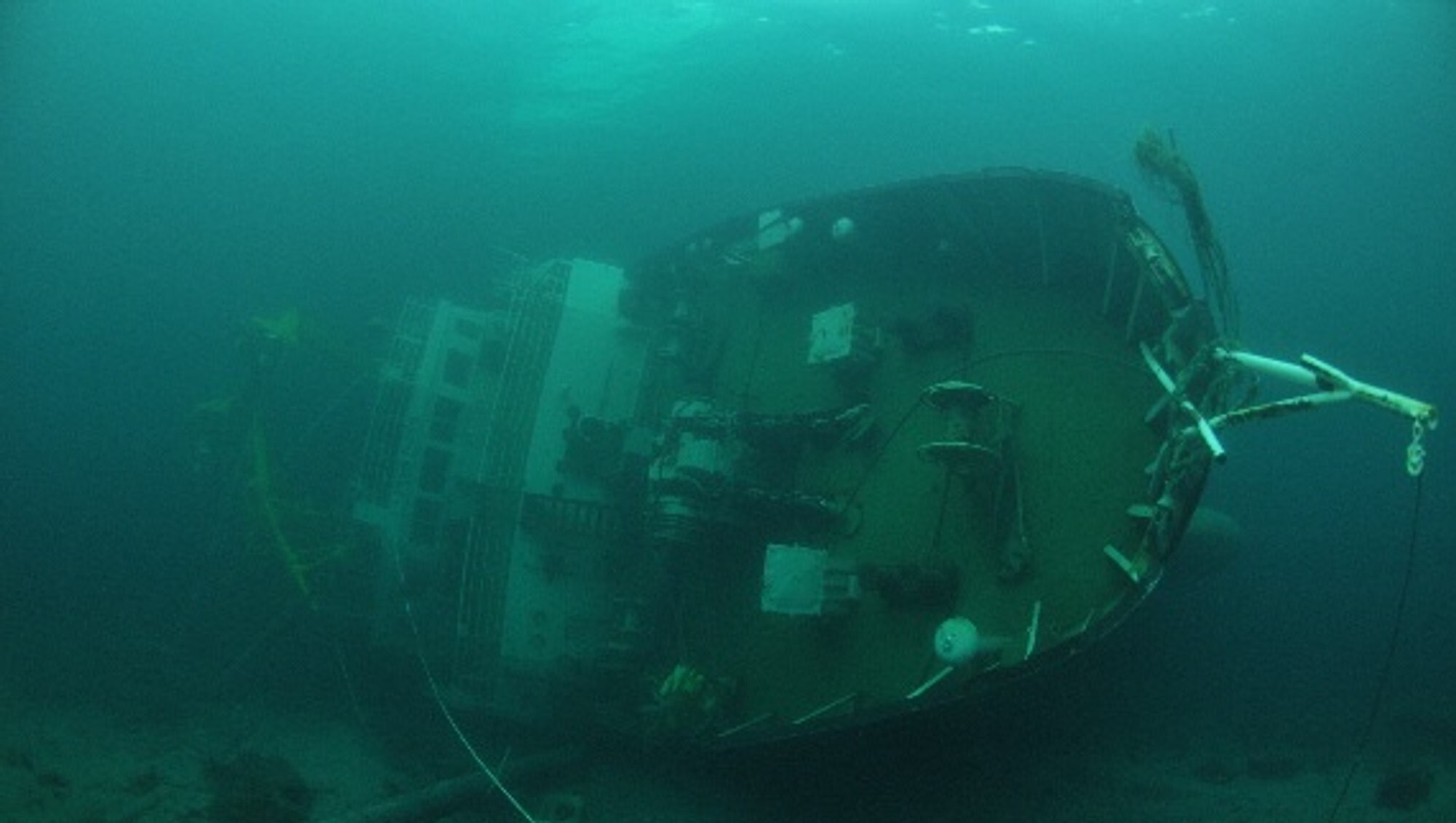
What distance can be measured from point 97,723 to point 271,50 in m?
31.0

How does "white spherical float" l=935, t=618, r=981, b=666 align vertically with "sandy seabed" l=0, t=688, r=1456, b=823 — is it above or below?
above

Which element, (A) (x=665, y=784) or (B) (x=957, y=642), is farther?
(A) (x=665, y=784)

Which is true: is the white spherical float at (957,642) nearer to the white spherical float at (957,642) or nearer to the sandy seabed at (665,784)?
the white spherical float at (957,642)

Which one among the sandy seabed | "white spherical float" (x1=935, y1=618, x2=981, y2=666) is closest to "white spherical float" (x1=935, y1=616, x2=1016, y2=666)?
"white spherical float" (x1=935, y1=618, x2=981, y2=666)

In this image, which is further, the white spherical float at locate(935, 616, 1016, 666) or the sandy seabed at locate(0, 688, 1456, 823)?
the sandy seabed at locate(0, 688, 1456, 823)

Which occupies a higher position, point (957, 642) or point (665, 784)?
point (957, 642)

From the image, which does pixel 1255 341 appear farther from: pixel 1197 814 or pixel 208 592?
pixel 208 592

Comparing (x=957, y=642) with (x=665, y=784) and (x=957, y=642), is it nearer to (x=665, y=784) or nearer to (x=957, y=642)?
(x=957, y=642)

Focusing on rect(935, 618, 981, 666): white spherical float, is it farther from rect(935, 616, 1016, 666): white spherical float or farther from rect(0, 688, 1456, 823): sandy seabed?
rect(0, 688, 1456, 823): sandy seabed

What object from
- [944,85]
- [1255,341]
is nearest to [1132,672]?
[1255,341]

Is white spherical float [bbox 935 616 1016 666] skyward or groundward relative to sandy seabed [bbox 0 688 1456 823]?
skyward

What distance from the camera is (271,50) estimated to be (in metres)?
32.6

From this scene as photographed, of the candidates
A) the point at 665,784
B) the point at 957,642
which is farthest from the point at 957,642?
the point at 665,784

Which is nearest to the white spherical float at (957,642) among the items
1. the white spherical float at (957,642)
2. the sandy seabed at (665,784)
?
the white spherical float at (957,642)
